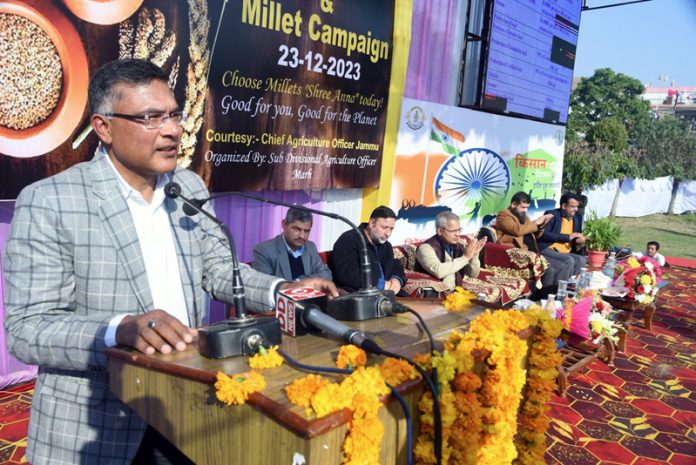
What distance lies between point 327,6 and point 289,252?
2.67m

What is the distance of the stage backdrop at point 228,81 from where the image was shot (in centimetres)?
353

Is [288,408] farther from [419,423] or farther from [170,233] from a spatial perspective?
[170,233]

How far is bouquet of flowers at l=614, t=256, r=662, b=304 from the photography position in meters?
6.07

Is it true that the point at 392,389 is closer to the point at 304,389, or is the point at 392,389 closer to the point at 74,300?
the point at 304,389

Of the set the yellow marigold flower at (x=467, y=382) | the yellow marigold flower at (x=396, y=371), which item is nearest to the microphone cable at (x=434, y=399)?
the yellow marigold flower at (x=396, y=371)

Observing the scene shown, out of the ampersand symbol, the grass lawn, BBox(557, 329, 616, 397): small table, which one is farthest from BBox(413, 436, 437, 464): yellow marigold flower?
the grass lawn

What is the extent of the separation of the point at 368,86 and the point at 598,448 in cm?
422

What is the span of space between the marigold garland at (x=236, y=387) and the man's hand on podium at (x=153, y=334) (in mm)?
228

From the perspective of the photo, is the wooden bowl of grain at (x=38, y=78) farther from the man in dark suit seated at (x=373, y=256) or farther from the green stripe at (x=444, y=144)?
the green stripe at (x=444, y=144)

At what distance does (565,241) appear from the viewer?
Result: 310 inches

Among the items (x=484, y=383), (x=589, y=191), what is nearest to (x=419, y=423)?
(x=484, y=383)

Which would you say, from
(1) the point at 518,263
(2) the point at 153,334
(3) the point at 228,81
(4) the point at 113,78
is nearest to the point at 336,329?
(2) the point at 153,334

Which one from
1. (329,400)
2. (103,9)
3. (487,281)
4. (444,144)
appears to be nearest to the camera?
(329,400)

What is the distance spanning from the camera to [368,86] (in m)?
5.96
